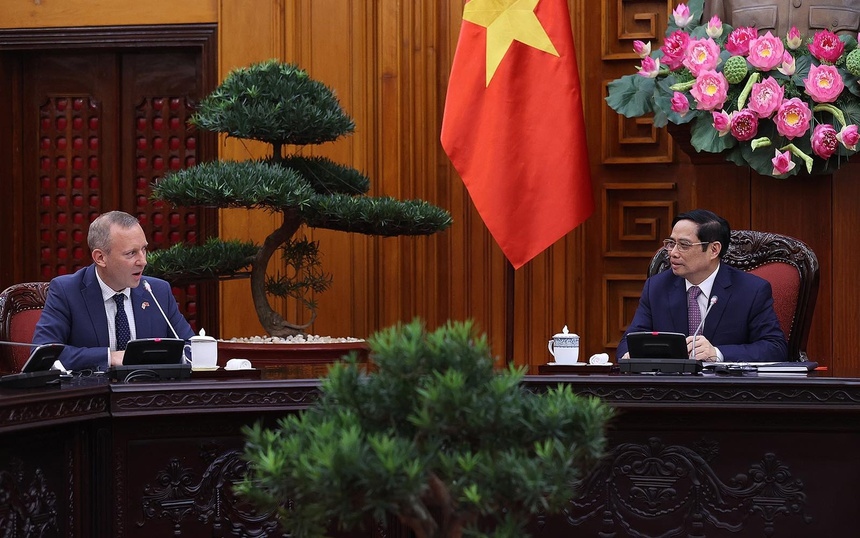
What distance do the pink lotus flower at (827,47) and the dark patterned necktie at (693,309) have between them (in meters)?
0.98

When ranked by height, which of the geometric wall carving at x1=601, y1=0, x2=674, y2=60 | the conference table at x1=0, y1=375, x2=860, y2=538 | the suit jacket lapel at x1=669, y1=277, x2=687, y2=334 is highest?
the geometric wall carving at x1=601, y1=0, x2=674, y2=60

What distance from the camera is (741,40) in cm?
395

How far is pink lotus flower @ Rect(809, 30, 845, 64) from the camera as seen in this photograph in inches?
154

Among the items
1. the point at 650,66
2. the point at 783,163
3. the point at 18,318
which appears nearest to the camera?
the point at 18,318

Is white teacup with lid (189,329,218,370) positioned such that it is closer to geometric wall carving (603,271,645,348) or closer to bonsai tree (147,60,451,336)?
bonsai tree (147,60,451,336)

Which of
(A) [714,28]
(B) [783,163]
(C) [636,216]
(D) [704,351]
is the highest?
(A) [714,28]

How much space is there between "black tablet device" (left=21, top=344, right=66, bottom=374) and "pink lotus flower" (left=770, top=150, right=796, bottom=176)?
2.50 metres

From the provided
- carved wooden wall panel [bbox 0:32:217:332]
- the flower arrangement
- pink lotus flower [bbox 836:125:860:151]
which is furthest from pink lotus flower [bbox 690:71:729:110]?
carved wooden wall panel [bbox 0:32:217:332]

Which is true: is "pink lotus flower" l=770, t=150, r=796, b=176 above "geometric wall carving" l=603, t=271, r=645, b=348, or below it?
above

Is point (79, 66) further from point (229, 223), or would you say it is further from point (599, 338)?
point (599, 338)

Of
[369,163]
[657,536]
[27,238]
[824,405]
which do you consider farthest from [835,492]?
[27,238]

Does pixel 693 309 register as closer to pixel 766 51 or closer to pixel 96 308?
pixel 766 51

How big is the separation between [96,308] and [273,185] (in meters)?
0.87

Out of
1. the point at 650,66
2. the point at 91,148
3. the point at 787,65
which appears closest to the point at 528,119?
the point at 650,66
